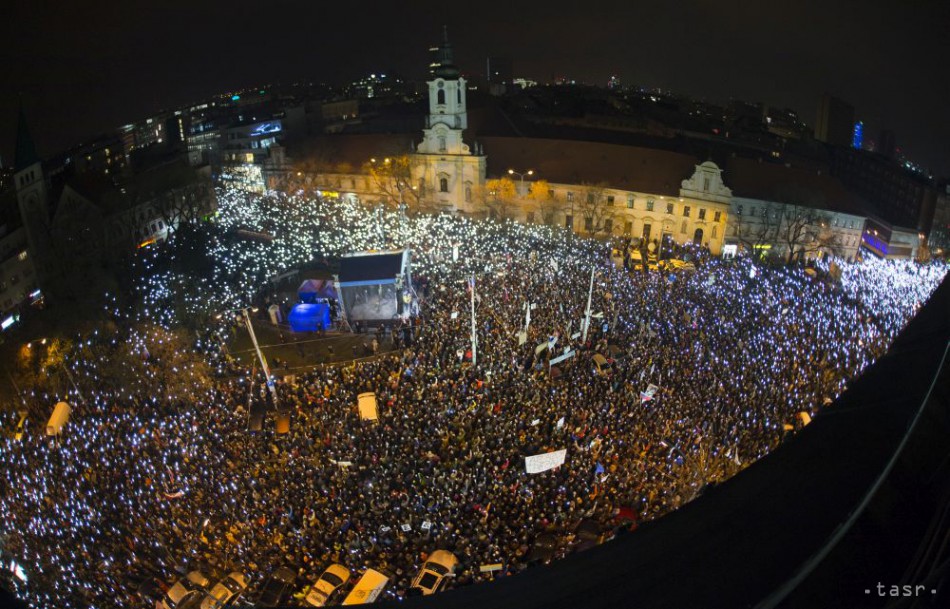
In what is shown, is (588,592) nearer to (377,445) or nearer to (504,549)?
(504,549)

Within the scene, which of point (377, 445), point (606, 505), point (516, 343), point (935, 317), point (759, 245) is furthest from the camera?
point (759, 245)

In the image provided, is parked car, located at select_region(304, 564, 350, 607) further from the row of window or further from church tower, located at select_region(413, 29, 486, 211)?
church tower, located at select_region(413, 29, 486, 211)

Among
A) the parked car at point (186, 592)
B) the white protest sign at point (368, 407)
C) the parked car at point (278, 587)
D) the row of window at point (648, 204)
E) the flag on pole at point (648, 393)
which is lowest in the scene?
the parked car at point (186, 592)

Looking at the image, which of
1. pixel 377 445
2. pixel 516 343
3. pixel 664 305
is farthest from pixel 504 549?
pixel 664 305

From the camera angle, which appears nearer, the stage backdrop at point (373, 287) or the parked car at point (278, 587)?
the parked car at point (278, 587)

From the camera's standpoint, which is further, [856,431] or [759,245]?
[759,245]

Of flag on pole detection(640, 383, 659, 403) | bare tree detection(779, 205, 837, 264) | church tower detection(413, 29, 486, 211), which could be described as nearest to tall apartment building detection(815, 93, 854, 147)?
bare tree detection(779, 205, 837, 264)

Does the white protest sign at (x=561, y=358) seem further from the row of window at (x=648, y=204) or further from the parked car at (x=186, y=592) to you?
the row of window at (x=648, y=204)

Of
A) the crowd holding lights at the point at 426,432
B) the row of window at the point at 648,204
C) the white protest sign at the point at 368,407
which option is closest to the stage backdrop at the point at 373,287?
the crowd holding lights at the point at 426,432
